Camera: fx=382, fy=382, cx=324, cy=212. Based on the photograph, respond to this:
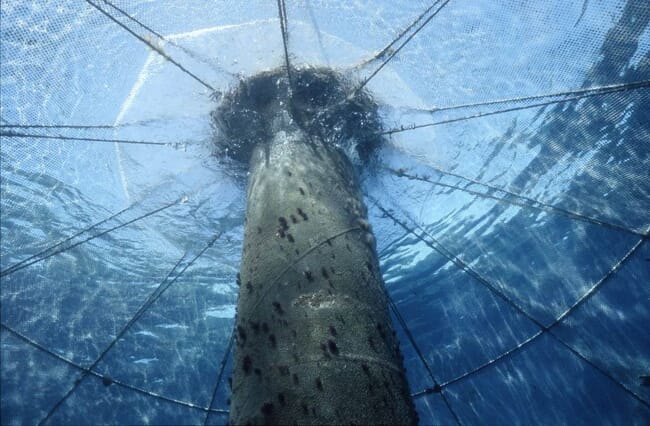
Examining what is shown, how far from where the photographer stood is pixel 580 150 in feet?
28.5

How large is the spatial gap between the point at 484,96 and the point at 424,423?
1233 centimetres

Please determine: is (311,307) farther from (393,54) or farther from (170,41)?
(170,41)

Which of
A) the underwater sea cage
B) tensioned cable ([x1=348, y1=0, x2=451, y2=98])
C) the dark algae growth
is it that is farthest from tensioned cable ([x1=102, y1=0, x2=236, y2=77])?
the dark algae growth

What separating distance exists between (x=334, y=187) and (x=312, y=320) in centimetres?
158

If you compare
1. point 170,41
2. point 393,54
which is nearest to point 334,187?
point 393,54

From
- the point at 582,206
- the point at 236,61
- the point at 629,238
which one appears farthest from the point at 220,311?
the point at 629,238

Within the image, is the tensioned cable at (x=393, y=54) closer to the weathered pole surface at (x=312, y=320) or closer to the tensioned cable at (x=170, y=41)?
the tensioned cable at (x=170, y=41)

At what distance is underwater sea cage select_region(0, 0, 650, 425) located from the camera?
4.93 m

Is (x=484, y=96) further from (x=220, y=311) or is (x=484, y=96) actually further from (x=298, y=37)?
(x=220, y=311)

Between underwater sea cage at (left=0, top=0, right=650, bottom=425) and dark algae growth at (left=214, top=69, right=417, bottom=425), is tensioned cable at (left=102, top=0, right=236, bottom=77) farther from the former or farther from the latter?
dark algae growth at (left=214, top=69, right=417, bottom=425)

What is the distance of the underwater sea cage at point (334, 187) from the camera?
493 cm

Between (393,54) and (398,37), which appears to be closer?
(398,37)

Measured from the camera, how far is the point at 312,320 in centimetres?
221

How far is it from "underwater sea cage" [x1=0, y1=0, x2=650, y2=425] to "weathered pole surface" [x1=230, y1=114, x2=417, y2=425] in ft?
0.10
